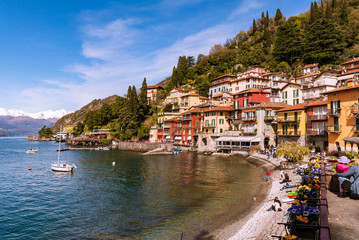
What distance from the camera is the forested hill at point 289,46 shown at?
76062mm

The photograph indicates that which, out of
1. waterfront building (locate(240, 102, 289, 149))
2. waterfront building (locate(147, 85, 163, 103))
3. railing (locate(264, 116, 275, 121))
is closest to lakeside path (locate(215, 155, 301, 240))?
waterfront building (locate(240, 102, 289, 149))

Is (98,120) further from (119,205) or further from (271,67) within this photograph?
(119,205)

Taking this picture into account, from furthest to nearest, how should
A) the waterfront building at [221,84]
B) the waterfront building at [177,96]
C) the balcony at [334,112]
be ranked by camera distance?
the waterfront building at [177,96], the waterfront building at [221,84], the balcony at [334,112]

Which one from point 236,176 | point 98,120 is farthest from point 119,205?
point 98,120

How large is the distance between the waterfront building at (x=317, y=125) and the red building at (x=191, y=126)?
111ft

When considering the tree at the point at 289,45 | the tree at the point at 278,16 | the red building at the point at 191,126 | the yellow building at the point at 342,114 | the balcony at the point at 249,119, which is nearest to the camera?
the yellow building at the point at 342,114

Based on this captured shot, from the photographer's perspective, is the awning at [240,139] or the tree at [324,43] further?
the tree at [324,43]

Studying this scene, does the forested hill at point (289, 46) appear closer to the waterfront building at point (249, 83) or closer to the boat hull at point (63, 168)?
the waterfront building at point (249, 83)

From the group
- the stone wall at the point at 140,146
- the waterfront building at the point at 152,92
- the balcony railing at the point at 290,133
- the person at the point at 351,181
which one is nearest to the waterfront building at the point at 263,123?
the balcony railing at the point at 290,133

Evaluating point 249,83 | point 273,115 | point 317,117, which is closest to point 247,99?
point 273,115

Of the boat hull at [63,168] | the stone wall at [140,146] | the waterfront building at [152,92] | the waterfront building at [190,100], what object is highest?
the waterfront building at [152,92]

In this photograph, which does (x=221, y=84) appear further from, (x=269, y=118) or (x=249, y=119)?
(x=269, y=118)

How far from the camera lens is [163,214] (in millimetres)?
18516

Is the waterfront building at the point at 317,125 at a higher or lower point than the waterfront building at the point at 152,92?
lower
